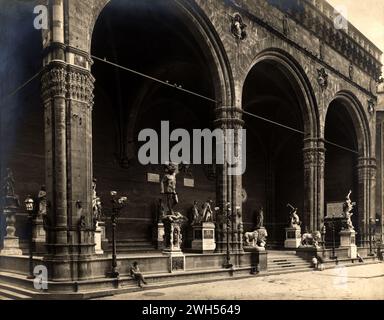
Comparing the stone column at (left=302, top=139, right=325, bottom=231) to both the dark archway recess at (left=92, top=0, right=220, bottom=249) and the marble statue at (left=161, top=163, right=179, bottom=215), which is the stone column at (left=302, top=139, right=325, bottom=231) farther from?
the marble statue at (left=161, top=163, right=179, bottom=215)

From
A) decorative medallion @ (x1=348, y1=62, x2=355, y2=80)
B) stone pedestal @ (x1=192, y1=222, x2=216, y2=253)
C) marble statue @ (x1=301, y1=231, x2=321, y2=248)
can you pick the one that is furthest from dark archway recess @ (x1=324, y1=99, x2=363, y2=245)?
stone pedestal @ (x1=192, y1=222, x2=216, y2=253)

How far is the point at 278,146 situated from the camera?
32375 mm

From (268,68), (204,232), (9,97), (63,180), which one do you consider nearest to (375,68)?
(268,68)

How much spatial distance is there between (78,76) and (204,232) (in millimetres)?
7470

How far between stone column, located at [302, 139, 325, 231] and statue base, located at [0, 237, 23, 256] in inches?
507

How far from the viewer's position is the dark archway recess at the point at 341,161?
29525mm

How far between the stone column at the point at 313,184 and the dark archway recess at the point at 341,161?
568cm

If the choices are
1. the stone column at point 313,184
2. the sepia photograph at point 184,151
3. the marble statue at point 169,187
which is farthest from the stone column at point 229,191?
the stone column at point 313,184

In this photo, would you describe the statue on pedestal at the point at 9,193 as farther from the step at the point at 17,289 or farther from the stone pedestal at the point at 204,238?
the stone pedestal at the point at 204,238

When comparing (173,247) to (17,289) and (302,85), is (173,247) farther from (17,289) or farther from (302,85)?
(302,85)

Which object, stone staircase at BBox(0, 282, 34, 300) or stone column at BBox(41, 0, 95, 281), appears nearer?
stone staircase at BBox(0, 282, 34, 300)

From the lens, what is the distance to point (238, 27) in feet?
62.2

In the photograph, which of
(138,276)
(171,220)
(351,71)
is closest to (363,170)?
(351,71)

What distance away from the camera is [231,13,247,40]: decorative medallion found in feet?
61.8
